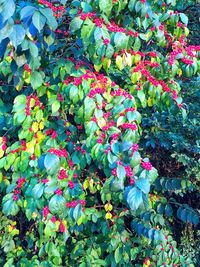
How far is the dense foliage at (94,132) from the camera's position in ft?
4.61

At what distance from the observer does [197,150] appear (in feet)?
6.79

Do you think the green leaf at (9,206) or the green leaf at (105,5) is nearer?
the green leaf at (105,5)

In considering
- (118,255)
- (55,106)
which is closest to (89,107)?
(55,106)

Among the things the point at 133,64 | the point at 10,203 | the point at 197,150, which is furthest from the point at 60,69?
the point at 197,150

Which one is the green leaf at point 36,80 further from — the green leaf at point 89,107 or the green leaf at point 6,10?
the green leaf at point 6,10

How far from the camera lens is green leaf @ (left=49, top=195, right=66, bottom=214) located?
54.7 inches

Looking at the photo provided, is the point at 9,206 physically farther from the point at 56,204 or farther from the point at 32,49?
the point at 32,49

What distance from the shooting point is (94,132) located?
1476 mm

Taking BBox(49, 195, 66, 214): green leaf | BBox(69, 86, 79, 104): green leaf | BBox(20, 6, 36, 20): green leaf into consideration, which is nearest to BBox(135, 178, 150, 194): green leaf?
BBox(49, 195, 66, 214): green leaf

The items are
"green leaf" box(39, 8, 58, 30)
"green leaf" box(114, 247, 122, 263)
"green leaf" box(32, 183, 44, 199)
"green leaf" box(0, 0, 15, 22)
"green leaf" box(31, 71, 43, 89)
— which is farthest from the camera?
"green leaf" box(114, 247, 122, 263)

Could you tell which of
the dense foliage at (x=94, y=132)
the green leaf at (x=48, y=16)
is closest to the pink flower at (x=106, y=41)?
the dense foliage at (x=94, y=132)

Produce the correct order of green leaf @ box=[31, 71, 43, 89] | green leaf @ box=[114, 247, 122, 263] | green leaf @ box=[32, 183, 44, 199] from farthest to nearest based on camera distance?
green leaf @ box=[114, 247, 122, 263], green leaf @ box=[31, 71, 43, 89], green leaf @ box=[32, 183, 44, 199]

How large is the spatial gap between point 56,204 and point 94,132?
315 mm

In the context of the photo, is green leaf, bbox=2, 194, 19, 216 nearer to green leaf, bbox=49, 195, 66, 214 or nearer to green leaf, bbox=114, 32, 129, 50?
green leaf, bbox=49, 195, 66, 214
